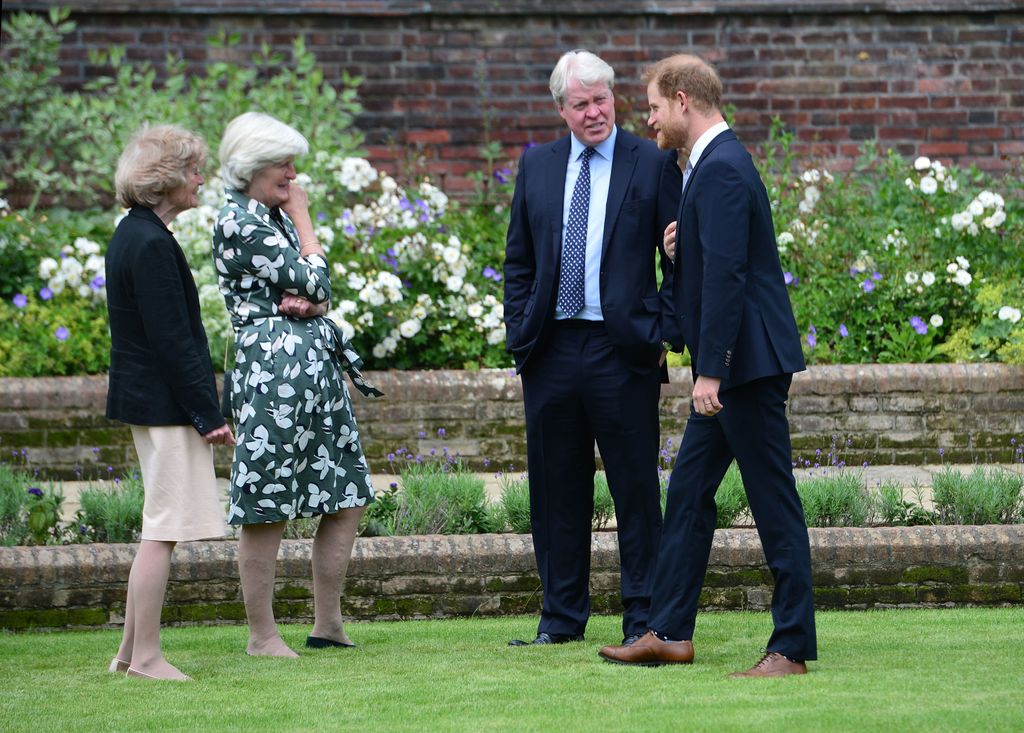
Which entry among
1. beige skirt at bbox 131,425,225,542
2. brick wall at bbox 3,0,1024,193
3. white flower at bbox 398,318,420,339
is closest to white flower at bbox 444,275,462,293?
white flower at bbox 398,318,420,339

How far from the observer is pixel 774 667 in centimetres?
418

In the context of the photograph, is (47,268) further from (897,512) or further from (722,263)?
(722,263)

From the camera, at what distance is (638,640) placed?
14.8 feet

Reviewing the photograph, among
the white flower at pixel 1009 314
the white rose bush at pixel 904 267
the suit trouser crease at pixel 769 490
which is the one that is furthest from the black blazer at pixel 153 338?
the white flower at pixel 1009 314

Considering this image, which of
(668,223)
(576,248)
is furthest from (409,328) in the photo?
(668,223)

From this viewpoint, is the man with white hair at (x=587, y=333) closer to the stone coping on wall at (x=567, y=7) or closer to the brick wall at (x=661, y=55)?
the brick wall at (x=661, y=55)

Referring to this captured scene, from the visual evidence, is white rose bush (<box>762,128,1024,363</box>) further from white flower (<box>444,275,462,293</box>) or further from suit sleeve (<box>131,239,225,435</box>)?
suit sleeve (<box>131,239,225,435</box>)

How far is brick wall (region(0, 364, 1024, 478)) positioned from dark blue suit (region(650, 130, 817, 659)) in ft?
11.7

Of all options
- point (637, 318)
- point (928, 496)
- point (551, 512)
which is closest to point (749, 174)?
point (637, 318)

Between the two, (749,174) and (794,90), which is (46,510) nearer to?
(749,174)

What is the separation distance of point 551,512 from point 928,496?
2463 millimetres

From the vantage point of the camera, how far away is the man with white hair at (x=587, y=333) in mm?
4824

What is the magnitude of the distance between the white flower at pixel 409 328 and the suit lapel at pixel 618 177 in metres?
3.65

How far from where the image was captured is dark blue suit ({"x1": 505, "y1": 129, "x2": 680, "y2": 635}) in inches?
190
